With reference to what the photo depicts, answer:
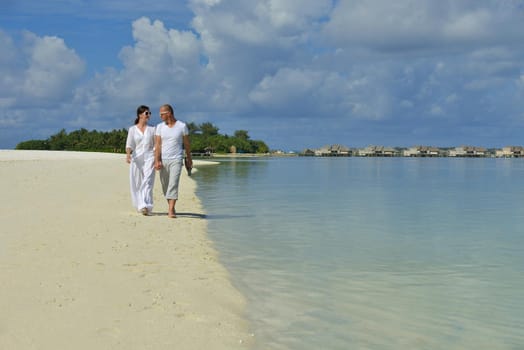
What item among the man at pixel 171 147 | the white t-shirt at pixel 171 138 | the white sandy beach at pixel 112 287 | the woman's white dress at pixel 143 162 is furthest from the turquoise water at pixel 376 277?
the white t-shirt at pixel 171 138

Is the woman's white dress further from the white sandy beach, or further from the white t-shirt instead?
the white sandy beach

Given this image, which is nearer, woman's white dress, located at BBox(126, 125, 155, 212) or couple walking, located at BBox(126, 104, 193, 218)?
couple walking, located at BBox(126, 104, 193, 218)

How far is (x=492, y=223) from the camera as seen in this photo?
41.9 ft

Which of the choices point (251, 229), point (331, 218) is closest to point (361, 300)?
point (251, 229)

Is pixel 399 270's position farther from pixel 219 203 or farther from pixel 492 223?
pixel 219 203

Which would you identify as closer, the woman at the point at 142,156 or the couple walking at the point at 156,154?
the couple walking at the point at 156,154

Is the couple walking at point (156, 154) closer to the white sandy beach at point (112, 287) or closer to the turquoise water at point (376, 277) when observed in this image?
the white sandy beach at point (112, 287)

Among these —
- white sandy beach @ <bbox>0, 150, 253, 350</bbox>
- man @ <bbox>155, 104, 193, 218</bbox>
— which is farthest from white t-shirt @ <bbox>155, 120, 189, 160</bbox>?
white sandy beach @ <bbox>0, 150, 253, 350</bbox>

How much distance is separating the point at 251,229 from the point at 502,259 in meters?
4.74

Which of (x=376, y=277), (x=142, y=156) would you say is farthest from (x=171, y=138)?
(x=376, y=277)

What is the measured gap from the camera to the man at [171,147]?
10750mm

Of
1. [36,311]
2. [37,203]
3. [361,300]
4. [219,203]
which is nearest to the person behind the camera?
[36,311]

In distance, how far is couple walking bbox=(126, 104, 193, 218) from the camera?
10773 mm

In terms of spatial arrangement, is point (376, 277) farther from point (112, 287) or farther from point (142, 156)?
point (142, 156)
